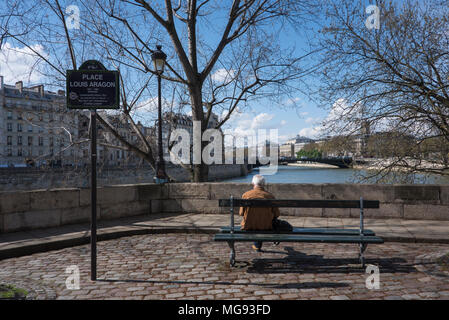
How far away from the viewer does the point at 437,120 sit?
8.69 meters

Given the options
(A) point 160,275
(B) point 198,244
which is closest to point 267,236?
(A) point 160,275

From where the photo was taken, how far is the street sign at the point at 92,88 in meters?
4.26

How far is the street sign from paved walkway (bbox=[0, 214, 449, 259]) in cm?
281

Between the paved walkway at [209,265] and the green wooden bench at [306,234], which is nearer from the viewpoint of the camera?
the paved walkway at [209,265]

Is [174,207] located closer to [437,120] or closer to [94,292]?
[94,292]

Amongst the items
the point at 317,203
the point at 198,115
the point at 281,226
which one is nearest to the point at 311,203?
the point at 317,203

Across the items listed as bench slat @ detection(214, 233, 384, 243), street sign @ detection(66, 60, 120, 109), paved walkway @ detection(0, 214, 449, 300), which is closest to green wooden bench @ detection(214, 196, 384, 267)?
bench slat @ detection(214, 233, 384, 243)

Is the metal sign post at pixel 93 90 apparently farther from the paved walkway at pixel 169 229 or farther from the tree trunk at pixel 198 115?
the tree trunk at pixel 198 115

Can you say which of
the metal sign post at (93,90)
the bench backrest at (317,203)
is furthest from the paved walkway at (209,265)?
the bench backrest at (317,203)

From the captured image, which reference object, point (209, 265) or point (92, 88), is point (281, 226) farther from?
point (92, 88)

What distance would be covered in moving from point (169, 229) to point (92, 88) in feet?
12.1

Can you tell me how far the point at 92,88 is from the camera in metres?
4.30

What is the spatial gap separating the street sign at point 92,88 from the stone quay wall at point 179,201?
12.1ft

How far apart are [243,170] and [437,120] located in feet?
213
